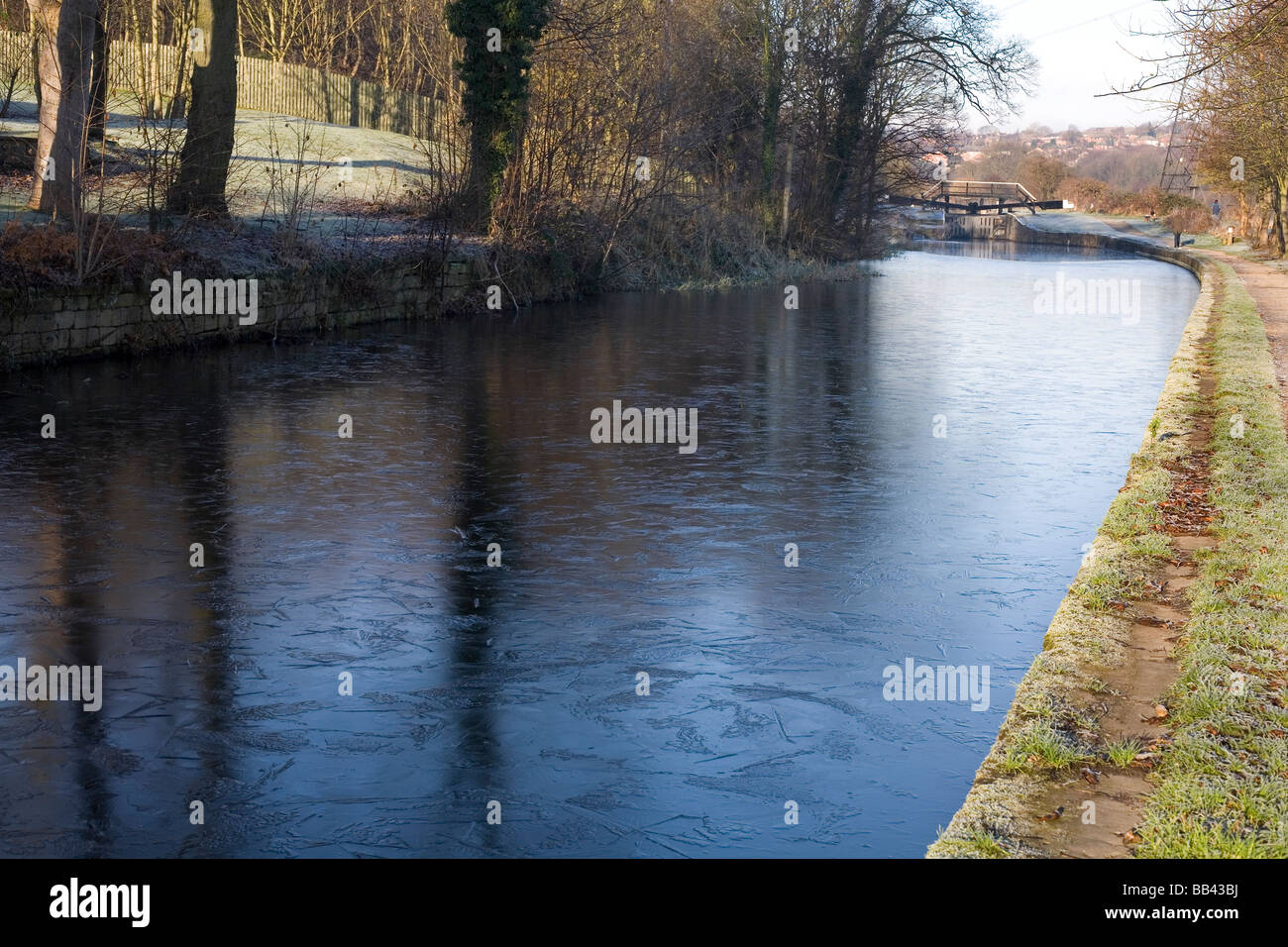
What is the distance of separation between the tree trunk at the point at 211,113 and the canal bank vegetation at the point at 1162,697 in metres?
14.5

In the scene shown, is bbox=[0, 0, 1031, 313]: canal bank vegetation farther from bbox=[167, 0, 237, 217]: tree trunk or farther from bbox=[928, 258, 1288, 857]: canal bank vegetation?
bbox=[928, 258, 1288, 857]: canal bank vegetation

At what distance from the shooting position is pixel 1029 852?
4.13 metres

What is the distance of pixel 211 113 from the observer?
2055 centimetres

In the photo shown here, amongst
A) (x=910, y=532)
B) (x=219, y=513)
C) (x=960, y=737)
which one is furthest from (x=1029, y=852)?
(x=219, y=513)

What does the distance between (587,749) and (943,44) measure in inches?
1590

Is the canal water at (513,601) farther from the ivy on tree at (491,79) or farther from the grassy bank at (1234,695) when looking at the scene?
the ivy on tree at (491,79)

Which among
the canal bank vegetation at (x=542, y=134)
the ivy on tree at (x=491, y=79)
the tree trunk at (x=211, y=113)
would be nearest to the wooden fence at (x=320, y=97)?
the canal bank vegetation at (x=542, y=134)

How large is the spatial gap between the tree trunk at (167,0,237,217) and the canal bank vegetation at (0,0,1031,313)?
4cm

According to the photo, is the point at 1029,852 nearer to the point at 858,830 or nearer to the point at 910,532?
the point at 858,830

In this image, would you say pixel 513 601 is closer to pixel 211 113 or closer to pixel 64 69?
pixel 64 69

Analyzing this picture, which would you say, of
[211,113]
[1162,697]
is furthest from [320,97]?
[1162,697]

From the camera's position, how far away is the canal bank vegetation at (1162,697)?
427 cm

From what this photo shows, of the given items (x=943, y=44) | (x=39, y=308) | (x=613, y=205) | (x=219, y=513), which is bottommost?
(x=219, y=513)

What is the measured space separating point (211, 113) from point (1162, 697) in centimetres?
1846
